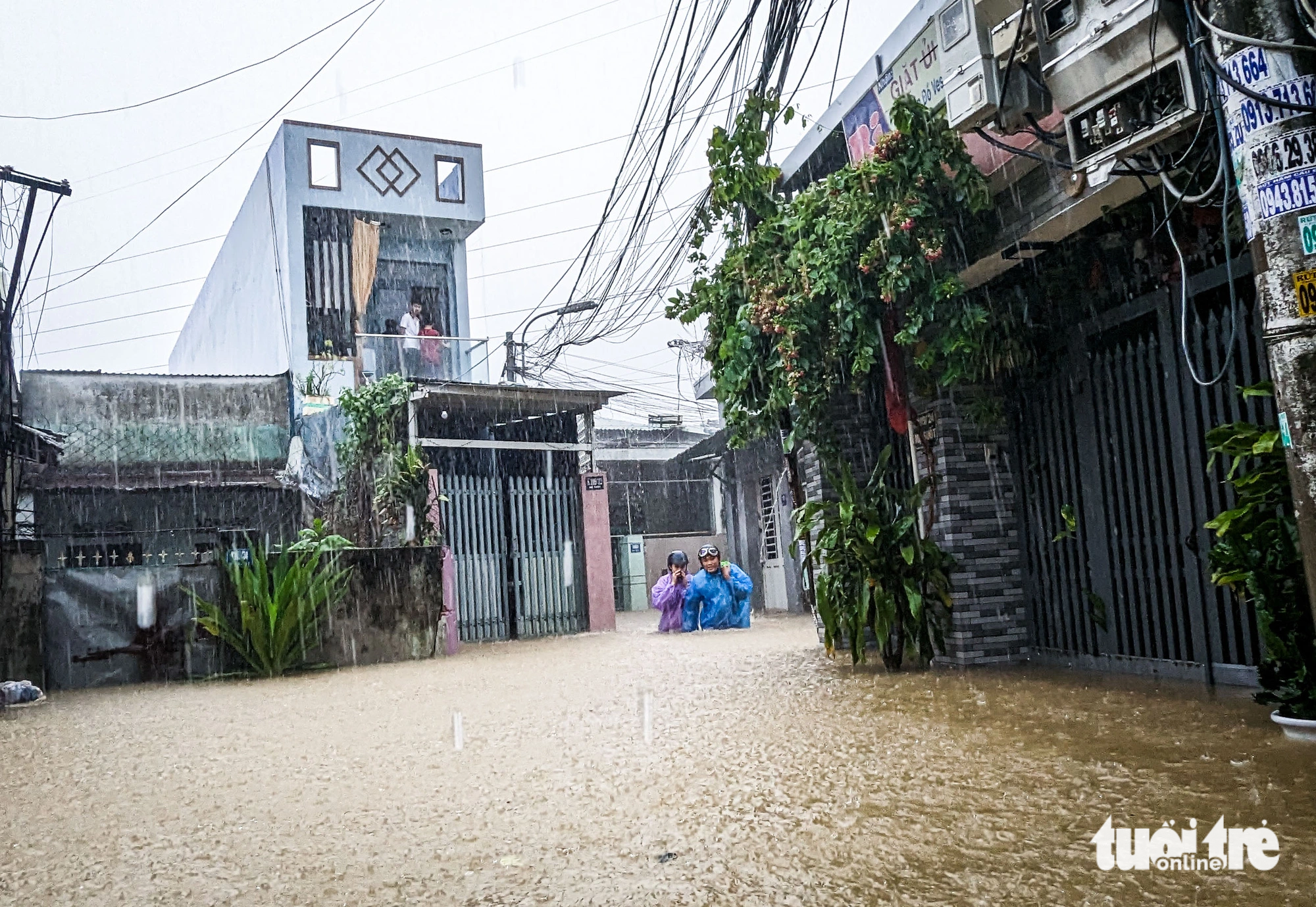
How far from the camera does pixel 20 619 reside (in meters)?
9.72

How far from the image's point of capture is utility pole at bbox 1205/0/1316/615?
2979 millimetres

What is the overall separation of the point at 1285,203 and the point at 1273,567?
1.50 m

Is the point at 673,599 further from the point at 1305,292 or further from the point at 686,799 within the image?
the point at 1305,292

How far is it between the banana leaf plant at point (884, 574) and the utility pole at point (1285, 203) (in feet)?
12.0

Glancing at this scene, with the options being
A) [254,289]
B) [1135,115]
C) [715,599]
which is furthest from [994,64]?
[254,289]

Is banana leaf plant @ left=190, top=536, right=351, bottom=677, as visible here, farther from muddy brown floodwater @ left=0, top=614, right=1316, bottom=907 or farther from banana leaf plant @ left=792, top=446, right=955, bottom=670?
banana leaf plant @ left=792, top=446, right=955, bottom=670

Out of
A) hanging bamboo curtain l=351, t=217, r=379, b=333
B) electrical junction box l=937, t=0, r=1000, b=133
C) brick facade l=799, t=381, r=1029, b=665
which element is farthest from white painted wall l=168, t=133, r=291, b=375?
electrical junction box l=937, t=0, r=1000, b=133

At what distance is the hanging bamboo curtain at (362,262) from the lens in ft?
56.3

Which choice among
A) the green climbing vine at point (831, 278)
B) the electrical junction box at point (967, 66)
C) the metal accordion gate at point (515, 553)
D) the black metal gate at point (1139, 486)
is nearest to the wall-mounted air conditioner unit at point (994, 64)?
the electrical junction box at point (967, 66)

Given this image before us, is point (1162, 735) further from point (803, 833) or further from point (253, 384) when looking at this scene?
point (253, 384)

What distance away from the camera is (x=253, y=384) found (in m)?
15.4

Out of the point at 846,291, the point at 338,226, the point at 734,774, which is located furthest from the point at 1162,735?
the point at 338,226

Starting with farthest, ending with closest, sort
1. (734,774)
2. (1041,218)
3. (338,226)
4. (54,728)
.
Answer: (338,226)
(54,728)
(1041,218)
(734,774)

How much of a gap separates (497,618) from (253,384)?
5.21 meters
